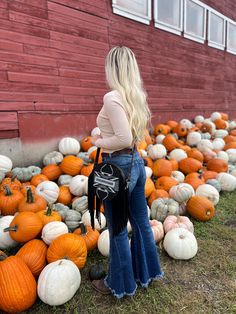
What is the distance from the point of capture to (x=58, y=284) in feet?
7.68

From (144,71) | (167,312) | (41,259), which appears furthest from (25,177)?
(144,71)

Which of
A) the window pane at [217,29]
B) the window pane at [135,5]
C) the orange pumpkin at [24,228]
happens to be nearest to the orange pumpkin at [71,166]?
the orange pumpkin at [24,228]

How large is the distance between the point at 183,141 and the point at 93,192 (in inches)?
195

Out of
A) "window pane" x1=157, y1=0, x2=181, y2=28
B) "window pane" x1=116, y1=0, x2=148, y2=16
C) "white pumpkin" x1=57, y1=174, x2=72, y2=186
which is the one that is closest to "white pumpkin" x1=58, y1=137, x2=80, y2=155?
"white pumpkin" x1=57, y1=174, x2=72, y2=186

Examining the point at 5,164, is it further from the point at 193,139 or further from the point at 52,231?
the point at 193,139

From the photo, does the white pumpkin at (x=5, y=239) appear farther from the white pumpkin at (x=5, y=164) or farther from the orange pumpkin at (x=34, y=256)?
the white pumpkin at (x=5, y=164)

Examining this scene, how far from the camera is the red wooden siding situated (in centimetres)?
464

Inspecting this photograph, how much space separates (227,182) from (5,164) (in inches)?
145

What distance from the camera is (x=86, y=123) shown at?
234 inches

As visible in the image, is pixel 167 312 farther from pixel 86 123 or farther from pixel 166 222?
pixel 86 123

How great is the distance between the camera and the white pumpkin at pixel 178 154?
5523 mm

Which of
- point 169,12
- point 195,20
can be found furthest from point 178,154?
point 195,20

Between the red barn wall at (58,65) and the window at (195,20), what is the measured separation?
1476mm

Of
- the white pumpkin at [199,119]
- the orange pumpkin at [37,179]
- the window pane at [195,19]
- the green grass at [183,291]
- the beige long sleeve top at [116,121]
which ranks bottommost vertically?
the green grass at [183,291]
